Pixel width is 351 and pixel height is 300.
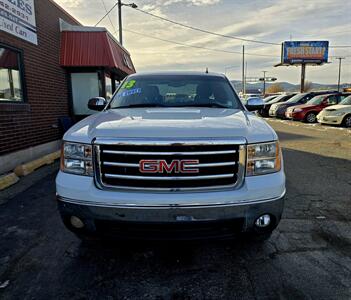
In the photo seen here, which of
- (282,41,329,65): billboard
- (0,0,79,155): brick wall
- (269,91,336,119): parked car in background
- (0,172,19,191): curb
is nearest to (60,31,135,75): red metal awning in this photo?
(0,0,79,155): brick wall

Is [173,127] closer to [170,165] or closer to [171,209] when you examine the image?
[170,165]

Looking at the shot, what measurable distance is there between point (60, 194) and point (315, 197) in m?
3.81

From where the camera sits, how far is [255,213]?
2365 mm

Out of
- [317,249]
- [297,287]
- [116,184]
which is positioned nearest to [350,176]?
[317,249]

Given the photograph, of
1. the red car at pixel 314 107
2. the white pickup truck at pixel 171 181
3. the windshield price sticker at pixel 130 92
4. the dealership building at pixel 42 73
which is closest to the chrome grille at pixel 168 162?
the white pickup truck at pixel 171 181

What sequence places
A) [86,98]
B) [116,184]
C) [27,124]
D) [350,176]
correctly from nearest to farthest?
[116,184] → [350,176] → [27,124] → [86,98]

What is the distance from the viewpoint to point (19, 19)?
661 centimetres

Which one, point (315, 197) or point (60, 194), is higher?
point (60, 194)

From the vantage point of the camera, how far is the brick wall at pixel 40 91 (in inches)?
248

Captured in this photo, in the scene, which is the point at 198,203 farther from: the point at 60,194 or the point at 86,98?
the point at 86,98

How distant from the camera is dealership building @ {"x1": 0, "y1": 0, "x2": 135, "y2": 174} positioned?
6301mm

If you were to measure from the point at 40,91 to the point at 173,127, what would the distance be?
21.4 ft

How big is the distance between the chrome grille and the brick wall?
15.2 feet

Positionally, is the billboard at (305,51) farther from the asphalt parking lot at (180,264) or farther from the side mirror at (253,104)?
the asphalt parking lot at (180,264)
